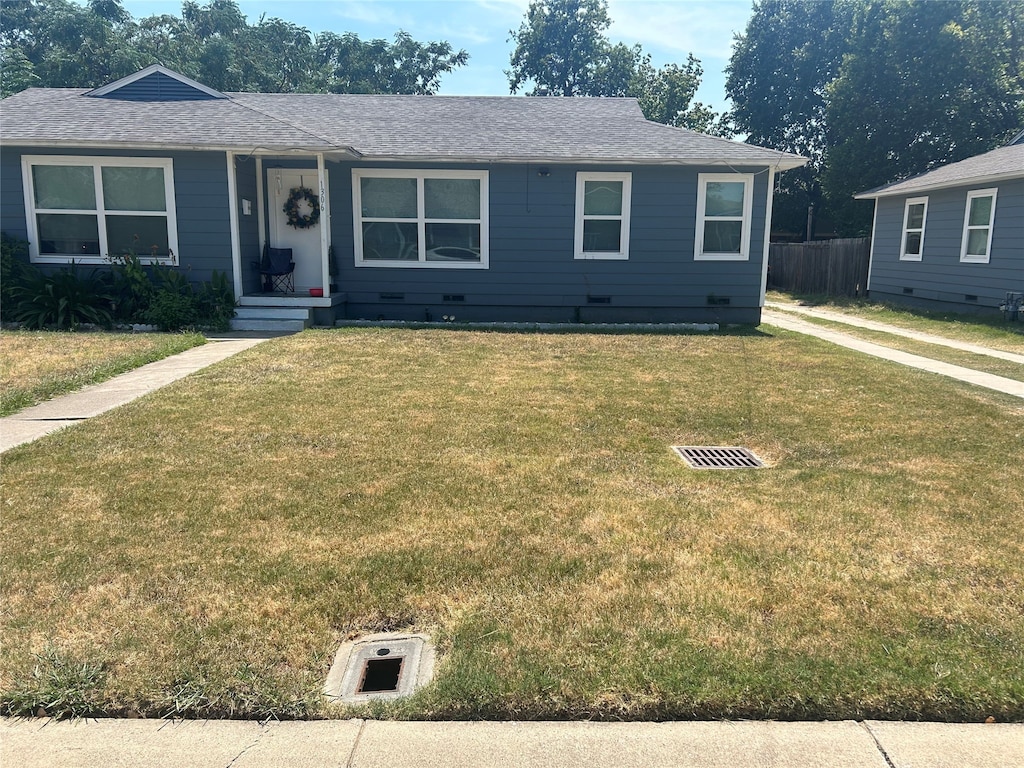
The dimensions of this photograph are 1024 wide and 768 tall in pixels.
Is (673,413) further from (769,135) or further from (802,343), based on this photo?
(769,135)

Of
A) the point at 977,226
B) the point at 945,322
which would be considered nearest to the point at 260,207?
the point at 945,322

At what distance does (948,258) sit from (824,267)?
624 centimetres

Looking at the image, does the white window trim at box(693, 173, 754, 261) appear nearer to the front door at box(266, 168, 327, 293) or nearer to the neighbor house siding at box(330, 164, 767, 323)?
the neighbor house siding at box(330, 164, 767, 323)

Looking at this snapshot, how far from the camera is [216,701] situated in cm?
246

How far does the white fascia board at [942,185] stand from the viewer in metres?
14.0

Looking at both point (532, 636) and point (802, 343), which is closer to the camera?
point (532, 636)

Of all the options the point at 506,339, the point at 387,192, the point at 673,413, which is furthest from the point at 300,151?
the point at 673,413

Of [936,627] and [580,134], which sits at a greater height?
[580,134]

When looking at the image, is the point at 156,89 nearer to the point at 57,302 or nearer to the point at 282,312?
the point at 57,302

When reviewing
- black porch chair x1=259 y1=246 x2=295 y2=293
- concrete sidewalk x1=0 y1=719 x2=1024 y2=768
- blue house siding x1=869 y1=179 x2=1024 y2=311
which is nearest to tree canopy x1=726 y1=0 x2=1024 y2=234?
blue house siding x1=869 y1=179 x2=1024 y2=311

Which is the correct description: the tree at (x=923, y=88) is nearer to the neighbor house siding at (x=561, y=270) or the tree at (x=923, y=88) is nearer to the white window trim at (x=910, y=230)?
the white window trim at (x=910, y=230)

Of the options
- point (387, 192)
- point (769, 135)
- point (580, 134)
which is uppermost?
point (769, 135)

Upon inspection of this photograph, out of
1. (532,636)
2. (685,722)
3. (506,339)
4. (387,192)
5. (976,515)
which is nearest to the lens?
(685,722)

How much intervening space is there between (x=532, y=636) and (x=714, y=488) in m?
2.10
